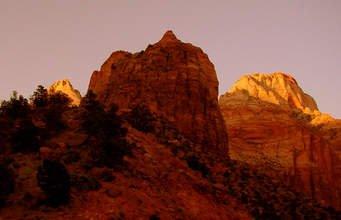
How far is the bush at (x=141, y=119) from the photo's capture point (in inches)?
2210

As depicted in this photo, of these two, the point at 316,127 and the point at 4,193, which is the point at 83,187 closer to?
the point at 4,193

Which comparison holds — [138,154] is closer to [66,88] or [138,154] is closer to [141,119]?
[141,119]

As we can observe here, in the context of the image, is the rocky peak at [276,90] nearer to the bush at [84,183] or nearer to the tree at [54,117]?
the tree at [54,117]

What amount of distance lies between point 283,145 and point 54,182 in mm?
64300

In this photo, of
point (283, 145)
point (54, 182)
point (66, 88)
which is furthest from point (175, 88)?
point (66, 88)

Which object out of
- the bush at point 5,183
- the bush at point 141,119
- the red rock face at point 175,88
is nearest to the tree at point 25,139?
the bush at point 5,183

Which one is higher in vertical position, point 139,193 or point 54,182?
point 54,182

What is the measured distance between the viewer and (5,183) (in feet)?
125

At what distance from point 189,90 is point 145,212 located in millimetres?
26436

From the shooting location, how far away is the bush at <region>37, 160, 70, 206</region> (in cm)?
3762

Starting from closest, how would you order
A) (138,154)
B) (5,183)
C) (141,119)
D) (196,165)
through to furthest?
(5,183) → (138,154) → (196,165) → (141,119)

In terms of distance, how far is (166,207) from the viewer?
4294 cm

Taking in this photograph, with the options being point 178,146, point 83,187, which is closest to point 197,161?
point 178,146

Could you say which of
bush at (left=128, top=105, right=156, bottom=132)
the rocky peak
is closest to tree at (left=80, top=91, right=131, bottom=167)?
bush at (left=128, top=105, right=156, bottom=132)
